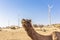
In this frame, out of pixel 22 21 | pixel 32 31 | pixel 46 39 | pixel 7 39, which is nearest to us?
pixel 22 21

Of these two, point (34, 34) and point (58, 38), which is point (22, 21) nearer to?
point (34, 34)

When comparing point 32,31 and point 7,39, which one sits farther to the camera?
point 7,39

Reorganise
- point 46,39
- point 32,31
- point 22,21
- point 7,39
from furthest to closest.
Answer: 1. point 7,39
2. point 46,39
3. point 32,31
4. point 22,21

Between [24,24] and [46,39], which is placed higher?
[24,24]

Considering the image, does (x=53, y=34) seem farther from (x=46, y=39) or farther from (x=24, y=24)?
(x=24, y=24)

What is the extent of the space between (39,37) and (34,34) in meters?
0.42

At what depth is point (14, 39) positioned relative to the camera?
25.3 m

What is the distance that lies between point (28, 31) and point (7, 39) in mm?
15760

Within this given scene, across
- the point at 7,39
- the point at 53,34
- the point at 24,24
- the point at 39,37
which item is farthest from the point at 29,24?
the point at 7,39

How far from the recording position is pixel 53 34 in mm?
10656

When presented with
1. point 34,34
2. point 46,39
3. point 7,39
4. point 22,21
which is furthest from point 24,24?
point 7,39

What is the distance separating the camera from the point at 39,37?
9945 millimetres

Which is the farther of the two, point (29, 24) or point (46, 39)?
point (46, 39)

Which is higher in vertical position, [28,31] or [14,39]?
[28,31]
